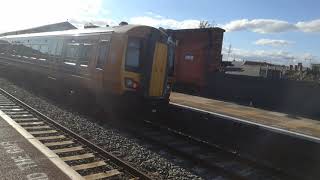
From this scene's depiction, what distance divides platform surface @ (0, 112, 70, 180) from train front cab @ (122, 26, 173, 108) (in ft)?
12.6

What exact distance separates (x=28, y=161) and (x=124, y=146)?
275cm

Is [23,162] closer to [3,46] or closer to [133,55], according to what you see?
[133,55]

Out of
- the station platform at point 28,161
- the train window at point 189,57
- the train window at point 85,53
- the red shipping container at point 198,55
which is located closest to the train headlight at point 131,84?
the train window at point 85,53

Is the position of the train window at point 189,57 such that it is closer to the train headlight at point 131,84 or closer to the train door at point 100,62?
the train door at point 100,62

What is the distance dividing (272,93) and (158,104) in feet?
18.1

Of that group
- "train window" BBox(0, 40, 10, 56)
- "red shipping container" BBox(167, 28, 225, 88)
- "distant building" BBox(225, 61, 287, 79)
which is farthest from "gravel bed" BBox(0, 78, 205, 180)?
"train window" BBox(0, 40, 10, 56)

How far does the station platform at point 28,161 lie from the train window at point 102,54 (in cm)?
399

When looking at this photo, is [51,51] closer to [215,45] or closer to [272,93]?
[215,45]

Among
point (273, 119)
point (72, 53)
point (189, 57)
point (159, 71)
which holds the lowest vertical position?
point (273, 119)

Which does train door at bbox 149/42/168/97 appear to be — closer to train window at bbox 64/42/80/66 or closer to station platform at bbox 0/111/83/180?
train window at bbox 64/42/80/66

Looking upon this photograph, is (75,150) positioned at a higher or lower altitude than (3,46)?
lower

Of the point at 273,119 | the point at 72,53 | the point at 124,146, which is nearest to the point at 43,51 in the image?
the point at 72,53

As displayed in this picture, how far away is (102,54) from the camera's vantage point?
1329 cm

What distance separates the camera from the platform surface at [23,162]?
6.92 m
